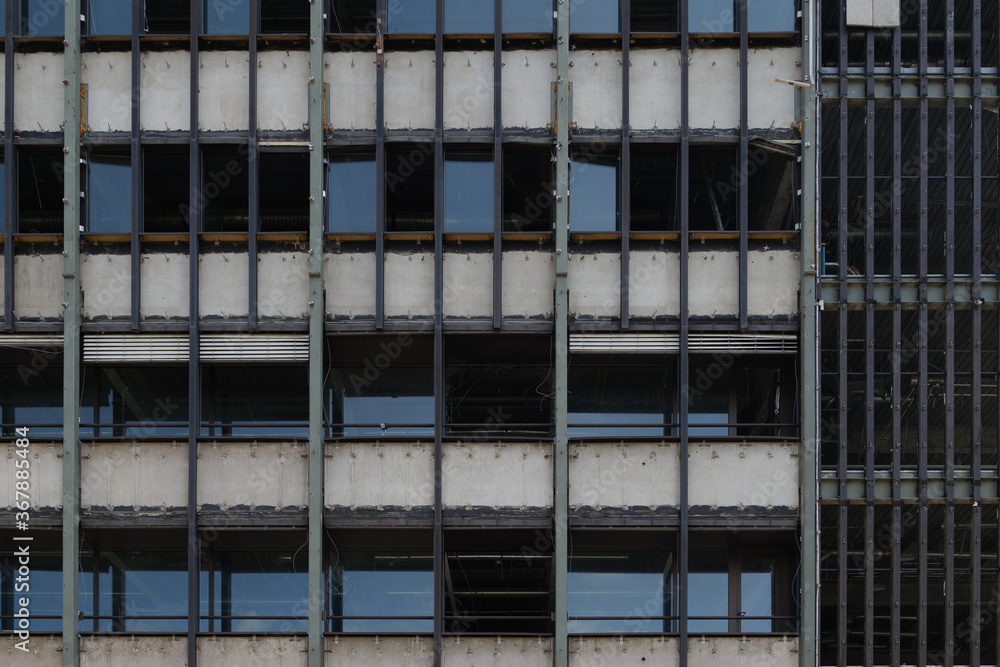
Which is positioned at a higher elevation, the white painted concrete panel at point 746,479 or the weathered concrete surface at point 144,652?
the white painted concrete panel at point 746,479

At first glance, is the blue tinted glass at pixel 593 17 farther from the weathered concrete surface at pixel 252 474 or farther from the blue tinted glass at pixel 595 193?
the weathered concrete surface at pixel 252 474

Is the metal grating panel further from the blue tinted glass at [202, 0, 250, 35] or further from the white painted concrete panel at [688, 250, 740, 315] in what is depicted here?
the white painted concrete panel at [688, 250, 740, 315]

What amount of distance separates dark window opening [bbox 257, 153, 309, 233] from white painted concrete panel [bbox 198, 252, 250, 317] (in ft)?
5.32

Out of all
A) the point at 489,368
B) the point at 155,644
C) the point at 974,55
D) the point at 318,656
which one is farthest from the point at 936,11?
the point at 155,644

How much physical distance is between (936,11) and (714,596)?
1339 cm

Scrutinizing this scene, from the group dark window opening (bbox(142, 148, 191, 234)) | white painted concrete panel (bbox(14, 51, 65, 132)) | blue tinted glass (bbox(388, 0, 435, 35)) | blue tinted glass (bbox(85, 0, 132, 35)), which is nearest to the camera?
white painted concrete panel (bbox(14, 51, 65, 132))

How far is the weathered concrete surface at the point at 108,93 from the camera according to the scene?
17031mm

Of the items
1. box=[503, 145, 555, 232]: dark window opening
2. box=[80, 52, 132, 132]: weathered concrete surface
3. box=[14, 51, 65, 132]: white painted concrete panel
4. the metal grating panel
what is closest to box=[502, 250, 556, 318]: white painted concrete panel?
box=[503, 145, 555, 232]: dark window opening

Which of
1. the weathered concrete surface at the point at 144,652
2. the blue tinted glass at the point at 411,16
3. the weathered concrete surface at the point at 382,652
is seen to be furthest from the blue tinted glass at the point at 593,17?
the weathered concrete surface at the point at 144,652

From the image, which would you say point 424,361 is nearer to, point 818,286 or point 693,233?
point 693,233

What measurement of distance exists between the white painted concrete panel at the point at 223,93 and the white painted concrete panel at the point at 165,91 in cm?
30

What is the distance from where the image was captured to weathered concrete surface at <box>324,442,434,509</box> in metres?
16.3

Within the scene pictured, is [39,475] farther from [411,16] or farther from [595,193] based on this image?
[595,193]

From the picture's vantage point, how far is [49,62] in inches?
672
